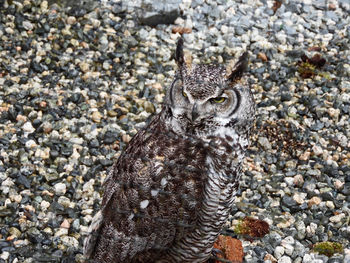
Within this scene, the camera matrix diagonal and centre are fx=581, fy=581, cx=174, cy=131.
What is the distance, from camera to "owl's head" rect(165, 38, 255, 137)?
2.85 m

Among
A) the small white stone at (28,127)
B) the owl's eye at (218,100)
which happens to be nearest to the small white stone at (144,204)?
the owl's eye at (218,100)

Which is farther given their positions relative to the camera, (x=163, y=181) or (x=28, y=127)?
(x=28, y=127)

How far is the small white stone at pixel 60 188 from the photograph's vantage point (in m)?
4.05

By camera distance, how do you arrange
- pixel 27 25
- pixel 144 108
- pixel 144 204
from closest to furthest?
pixel 144 204
pixel 144 108
pixel 27 25

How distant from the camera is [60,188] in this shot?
13.3 ft

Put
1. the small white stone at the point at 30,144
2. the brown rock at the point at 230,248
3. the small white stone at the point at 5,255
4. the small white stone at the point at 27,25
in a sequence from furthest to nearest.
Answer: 1. the small white stone at the point at 27,25
2. the small white stone at the point at 30,144
3. the brown rock at the point at 230,248
4. the small white stone at the point at 5,255

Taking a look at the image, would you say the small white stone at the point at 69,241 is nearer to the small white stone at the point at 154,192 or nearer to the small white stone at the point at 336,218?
the small white stone at the point at 154,192

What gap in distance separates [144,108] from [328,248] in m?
1.84

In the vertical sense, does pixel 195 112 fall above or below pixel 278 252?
above

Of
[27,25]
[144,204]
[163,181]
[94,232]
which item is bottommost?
[27,25]

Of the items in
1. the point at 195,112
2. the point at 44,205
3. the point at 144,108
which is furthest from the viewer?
the point at 144,108

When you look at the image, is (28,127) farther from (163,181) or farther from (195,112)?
(195,112)

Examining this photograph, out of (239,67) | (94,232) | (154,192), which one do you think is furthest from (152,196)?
(239,67)

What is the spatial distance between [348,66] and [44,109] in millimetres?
2775
